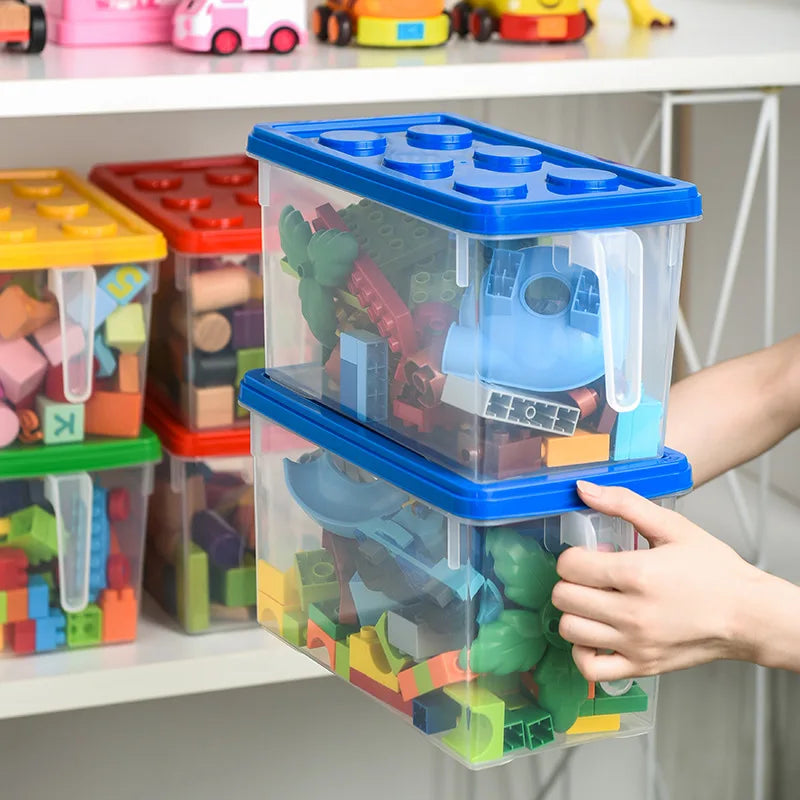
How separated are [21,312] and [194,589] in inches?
12.0

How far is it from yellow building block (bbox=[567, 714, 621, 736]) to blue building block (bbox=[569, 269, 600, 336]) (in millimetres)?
186

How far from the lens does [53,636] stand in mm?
1152

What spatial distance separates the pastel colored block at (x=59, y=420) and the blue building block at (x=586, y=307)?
2.02 ft

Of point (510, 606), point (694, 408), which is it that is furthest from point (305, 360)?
point (694, 408)

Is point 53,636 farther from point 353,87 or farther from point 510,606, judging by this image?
point 510,606

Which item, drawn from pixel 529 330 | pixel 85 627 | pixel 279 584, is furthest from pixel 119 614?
pixel 529 330

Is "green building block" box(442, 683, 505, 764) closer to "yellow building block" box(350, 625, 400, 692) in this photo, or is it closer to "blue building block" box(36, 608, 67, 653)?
"yellow building block" box(350, 625, 400, 692)

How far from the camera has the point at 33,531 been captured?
1112 mm

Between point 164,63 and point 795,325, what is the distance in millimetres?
839

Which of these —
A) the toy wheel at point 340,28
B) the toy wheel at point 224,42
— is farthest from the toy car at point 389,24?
the toy wheel at point 224,42

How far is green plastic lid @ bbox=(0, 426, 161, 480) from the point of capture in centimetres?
109

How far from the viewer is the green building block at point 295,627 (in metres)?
0.71

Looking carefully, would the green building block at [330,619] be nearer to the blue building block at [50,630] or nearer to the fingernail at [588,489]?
the fingernail at [588,489]

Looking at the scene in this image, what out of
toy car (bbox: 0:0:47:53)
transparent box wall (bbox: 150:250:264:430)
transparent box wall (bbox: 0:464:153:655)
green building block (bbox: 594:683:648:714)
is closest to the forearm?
green building block (bbox: 594:683:648:714)
